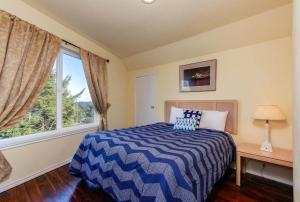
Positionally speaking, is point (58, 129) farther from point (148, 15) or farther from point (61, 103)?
point (148, 15)

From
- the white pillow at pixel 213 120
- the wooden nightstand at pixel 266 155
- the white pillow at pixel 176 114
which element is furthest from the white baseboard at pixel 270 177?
the white pillow at pixel 176 114

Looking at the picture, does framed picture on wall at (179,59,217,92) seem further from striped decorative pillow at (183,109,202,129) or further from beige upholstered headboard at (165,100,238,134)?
striped decorative pillow at (183,109,202,129)

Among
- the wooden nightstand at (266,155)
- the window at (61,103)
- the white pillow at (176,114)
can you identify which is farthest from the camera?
the white pillow at (176,114)

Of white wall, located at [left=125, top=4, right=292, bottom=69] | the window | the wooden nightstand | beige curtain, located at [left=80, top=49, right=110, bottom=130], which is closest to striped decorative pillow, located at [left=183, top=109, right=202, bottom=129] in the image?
the wooden nightstand

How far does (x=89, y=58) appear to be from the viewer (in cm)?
323

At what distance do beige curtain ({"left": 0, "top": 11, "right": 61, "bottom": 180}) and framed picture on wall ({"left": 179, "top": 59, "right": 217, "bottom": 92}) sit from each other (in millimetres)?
2445

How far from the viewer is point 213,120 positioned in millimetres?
2693

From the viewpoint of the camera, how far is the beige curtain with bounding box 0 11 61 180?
1955mm

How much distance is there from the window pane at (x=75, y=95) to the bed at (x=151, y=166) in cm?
113

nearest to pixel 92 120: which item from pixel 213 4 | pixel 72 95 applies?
pixel 72 95

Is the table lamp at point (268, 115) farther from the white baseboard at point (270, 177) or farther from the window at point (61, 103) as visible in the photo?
the window at point (61, 103)

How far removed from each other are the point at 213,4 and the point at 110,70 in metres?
2.62

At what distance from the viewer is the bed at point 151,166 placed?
128 centimetres

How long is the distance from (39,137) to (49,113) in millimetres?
443
